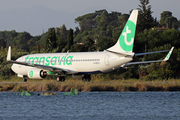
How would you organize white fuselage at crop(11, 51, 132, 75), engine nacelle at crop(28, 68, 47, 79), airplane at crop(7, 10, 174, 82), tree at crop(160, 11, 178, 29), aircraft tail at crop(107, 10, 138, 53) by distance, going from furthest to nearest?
1. tree at crop(160, 11, 178, 29)
2. engine nacelle at crop(28, 68, 47, 79)
3. white fuselage at crop(11, 51, 132, 75)
4. airplane at crop(7, 10, 174, 82)
5. aircraft tail at crop(107, 10, 138, 53)

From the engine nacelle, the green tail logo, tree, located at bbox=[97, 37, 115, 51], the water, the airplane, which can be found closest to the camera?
the water

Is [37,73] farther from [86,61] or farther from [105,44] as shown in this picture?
[105,44]

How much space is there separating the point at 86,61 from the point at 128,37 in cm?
590

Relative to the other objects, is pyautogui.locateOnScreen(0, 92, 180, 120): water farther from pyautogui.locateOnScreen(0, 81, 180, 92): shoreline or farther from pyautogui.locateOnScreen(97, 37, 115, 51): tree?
pyautogui.locateOnScreen(97, 37, 115, 51): tree

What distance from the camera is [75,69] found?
122 feet

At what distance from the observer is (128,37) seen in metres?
32.3

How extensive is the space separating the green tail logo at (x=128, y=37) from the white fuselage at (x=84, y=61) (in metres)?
1.02

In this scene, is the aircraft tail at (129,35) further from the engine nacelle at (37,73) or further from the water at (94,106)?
the engine nacelle at (37,73)

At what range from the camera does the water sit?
1941cm

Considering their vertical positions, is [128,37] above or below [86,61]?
above

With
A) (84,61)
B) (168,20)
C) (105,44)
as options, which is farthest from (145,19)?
(168,20)

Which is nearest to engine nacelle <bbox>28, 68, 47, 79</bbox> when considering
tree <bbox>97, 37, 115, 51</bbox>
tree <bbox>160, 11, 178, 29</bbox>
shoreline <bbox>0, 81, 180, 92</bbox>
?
shoreline <bbox>0, 81, 180, 92</bbox>

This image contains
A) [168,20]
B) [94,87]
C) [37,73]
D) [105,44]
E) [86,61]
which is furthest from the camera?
[168,20]

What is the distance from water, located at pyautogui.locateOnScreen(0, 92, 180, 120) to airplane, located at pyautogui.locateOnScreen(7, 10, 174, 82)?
484 cm
